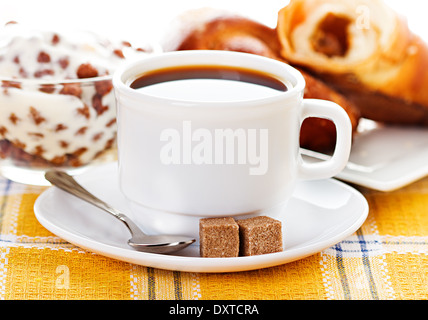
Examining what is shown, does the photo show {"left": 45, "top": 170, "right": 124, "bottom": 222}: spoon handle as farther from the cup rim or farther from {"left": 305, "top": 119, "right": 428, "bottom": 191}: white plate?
{"left": 305, "top": 119, "right": 428, "bottom": 191}: white plate

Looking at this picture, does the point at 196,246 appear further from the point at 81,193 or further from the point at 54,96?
the point at 54,96

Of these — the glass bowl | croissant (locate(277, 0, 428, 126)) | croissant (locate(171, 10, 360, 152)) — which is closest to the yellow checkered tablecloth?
the glass bowl

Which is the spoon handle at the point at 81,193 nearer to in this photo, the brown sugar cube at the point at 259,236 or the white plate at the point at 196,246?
the white plate at the point at 196,246

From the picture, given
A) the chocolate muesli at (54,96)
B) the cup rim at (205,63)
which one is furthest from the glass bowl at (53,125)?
the cup rim at (205,63)

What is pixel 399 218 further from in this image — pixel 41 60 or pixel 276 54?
pixel 41 60

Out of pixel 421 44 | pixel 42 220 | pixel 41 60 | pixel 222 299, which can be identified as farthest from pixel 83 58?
pixel 421 44
